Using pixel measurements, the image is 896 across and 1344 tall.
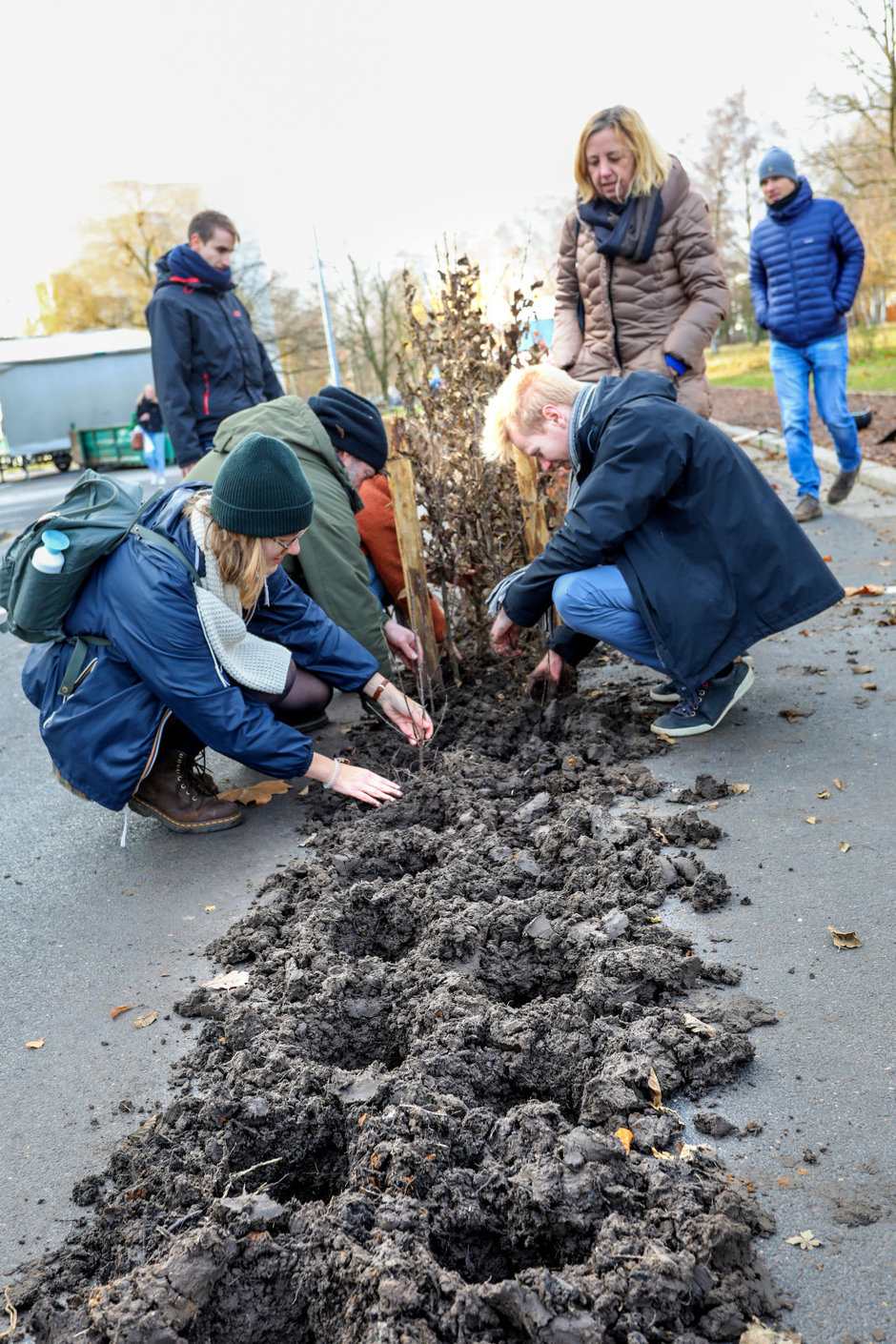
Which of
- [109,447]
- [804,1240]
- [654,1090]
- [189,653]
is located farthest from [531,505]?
[109,447]

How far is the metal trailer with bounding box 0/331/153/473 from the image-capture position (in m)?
28.8

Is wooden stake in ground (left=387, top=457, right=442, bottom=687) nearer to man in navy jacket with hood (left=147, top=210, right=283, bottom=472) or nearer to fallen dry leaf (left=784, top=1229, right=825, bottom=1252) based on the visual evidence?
man in navy jacket with hood (left=147, top=210, right=283, bottom=472)

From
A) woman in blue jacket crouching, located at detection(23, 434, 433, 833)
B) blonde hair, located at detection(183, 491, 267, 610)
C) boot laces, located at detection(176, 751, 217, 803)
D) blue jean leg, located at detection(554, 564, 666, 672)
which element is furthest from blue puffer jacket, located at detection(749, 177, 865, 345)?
boot laces, located at detection(176, 751, 217, 803)

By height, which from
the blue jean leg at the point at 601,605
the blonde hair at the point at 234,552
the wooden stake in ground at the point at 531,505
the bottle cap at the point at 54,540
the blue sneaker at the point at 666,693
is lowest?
the blue sneaker at the point at 666,693

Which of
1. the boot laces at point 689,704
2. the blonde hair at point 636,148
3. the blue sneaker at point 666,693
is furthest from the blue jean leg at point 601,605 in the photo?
the blonde hair at point 636,148

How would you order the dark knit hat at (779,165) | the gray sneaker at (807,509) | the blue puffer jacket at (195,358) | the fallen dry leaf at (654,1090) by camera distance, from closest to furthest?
1. the fallen dry leaf at (654,1090)
2. the blue puffer jacket at (195,358)
3. the dark knit hat at (779,165)
4. the gray sneaker at (807,509)

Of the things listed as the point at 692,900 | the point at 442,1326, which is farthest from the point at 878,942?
the point at 442,1326

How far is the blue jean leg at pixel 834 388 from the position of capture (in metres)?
7.29

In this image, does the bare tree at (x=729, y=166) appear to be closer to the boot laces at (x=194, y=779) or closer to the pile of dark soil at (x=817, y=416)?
the pile of dark soil at (x=817, y=416)

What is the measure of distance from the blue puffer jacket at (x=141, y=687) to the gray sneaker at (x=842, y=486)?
5.64m

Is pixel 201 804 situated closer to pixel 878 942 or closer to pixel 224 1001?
pixel 224 1001

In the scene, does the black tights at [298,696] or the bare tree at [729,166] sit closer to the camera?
the black tights at [298,696]

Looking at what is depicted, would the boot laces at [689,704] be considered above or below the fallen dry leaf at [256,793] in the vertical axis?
above

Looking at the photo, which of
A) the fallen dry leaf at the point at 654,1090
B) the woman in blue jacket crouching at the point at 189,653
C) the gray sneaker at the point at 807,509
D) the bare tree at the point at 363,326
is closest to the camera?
the fallen dry leaf at the point at 654,1090
